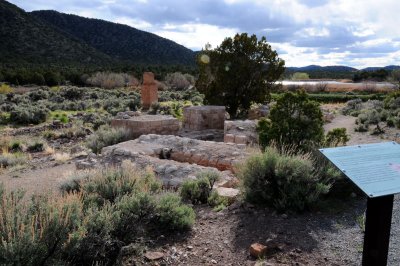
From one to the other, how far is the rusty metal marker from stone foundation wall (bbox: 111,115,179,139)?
31.9 ft

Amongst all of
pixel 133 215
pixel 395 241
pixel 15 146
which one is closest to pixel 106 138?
pixel 15 146

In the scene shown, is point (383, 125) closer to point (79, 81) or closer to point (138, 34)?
point (79, 81)

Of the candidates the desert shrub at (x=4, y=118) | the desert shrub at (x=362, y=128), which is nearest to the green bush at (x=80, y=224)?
the desert shrub at (x=362, y=128)

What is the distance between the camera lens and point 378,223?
10.2 ft

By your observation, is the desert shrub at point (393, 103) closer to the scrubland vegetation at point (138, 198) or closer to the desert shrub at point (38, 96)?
the scrubland vegetation at point (138, 198)

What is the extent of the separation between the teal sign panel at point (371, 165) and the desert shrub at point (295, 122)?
4.24 meters

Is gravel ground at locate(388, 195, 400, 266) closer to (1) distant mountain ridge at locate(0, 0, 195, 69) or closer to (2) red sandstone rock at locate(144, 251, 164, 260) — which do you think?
(2) red sandstone rock at locate(144, 251, 164, 260)

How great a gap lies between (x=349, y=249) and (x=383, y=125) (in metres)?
13.4

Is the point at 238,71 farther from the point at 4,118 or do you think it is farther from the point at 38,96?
the point at 38,96

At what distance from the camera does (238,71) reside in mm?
17094

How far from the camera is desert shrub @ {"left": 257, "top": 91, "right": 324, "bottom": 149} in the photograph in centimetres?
805

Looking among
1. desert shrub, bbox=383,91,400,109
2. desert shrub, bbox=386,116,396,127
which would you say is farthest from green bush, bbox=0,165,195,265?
desert shrub, bbox=383,91,400,109

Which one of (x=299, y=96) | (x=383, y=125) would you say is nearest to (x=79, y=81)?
(x=383, y=125)

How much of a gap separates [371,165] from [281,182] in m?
1.93
